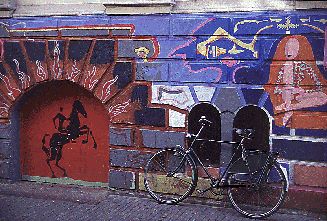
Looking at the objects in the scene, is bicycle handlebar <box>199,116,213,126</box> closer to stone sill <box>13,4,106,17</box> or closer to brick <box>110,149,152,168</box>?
brick <box>110,149,152,168</box>

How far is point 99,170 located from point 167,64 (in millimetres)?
2335

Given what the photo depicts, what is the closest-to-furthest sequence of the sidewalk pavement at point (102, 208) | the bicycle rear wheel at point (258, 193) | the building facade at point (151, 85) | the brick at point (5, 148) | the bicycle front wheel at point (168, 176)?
the sidewalk pavement at point (102, 208), the bicycle rear wheel at point (258, 193), the building facade at point (151, 85), the bicycle front wheel at point (168, 176), the brick at point (5, 148)

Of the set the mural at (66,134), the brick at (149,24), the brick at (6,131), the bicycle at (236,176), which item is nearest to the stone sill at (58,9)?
the brick at (149,24)

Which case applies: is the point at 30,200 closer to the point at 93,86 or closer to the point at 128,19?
the point at 93,86

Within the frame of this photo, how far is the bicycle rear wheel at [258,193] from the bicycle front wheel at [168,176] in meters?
0.69

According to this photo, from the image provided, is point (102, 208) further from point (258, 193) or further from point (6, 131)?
point (6, 131)

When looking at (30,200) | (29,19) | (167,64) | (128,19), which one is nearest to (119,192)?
(30,200)

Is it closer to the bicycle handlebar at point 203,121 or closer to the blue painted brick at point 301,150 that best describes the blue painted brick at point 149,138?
the bicycle handlebar at point 203,121

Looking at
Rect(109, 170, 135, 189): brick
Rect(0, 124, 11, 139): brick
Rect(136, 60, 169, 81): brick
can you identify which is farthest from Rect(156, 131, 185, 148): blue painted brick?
Rect(0, 124, 11, 139): brick

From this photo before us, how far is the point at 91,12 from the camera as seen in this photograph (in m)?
7.77

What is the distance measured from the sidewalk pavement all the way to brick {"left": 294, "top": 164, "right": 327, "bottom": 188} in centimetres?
46

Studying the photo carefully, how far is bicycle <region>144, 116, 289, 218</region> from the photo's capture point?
6.77 meters

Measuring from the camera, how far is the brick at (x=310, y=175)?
6.80 m

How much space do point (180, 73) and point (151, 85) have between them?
537 millimetres
